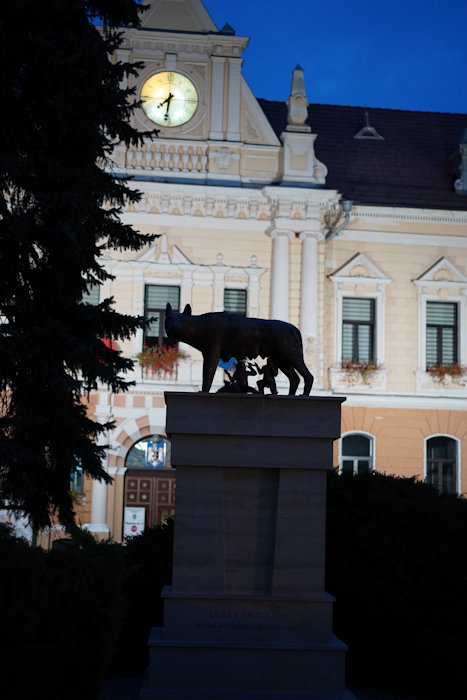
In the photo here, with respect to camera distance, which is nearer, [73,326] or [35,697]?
[35,697]

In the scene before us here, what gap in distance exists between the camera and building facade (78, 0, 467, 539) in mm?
19641

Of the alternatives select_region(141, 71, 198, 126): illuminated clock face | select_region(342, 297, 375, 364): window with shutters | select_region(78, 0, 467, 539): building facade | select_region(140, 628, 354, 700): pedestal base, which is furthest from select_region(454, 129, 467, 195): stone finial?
select_region(140, 628, 354, 700): pedestal base

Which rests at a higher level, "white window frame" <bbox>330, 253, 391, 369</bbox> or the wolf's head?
"white window frame" <bbox>330, 253, 391, 369</bbox>

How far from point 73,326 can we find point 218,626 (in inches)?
210

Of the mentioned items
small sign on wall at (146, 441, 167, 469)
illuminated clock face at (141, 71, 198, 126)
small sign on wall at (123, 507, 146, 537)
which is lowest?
small sign on wall at (123, 507, 146, 537)

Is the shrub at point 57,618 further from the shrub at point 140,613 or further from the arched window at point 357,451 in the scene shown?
the arched window at point 357,451

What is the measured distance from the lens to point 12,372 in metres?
10.1

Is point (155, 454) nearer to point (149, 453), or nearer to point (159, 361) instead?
point (149, 453)

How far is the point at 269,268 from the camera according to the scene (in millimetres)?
20266

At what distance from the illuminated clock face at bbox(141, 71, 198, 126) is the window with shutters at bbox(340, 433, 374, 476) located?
29.1ft

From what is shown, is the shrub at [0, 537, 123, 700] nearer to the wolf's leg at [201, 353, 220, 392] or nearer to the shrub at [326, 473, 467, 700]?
the wolf's leg at [201, 353, 220, 392]

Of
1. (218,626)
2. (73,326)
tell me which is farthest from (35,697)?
(73,326)

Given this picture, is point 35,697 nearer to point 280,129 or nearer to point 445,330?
point 445,330

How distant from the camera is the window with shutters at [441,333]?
20844 millimetres
